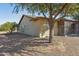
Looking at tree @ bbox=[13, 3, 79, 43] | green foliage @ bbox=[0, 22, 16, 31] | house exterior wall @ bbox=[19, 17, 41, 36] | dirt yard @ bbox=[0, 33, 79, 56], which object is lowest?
dirt yard @ bbox=[0, 33, 79, 56]

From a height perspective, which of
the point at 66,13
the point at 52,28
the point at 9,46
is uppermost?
the point at 66,13

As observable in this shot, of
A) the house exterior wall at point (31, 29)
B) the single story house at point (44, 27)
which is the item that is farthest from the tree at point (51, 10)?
the house exterior wall at point (31, 29)

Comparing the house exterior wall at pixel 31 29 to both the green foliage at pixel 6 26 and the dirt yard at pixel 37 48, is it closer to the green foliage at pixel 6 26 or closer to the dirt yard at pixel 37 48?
the dirt yard at pixel 37 48

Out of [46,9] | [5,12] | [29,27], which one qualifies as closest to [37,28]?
[29,27]

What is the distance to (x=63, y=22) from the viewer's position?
10031mm

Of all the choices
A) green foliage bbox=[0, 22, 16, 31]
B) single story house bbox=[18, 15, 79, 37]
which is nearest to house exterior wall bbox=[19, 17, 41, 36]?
single story house bbox=[18, 15, 79, 37]

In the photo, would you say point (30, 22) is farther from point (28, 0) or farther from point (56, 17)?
point (28, 0)

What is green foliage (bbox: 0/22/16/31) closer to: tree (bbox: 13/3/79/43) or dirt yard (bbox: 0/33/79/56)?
dirt yard (bbox: 0/33/79/56)

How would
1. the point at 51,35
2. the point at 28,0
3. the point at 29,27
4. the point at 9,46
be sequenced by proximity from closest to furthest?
the point at 28,0, the point at 9,46, the point at 51,35, the point at 29,27

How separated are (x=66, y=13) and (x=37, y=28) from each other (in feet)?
9.85

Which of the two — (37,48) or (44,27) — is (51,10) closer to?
(37,48)

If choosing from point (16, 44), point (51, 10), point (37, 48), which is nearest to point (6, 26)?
point (16, 44)

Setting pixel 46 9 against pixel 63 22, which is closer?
pixel 46 9

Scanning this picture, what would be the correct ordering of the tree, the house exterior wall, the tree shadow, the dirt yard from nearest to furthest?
the dirt yard < the tree shadow < the tree < the house exterior wall
